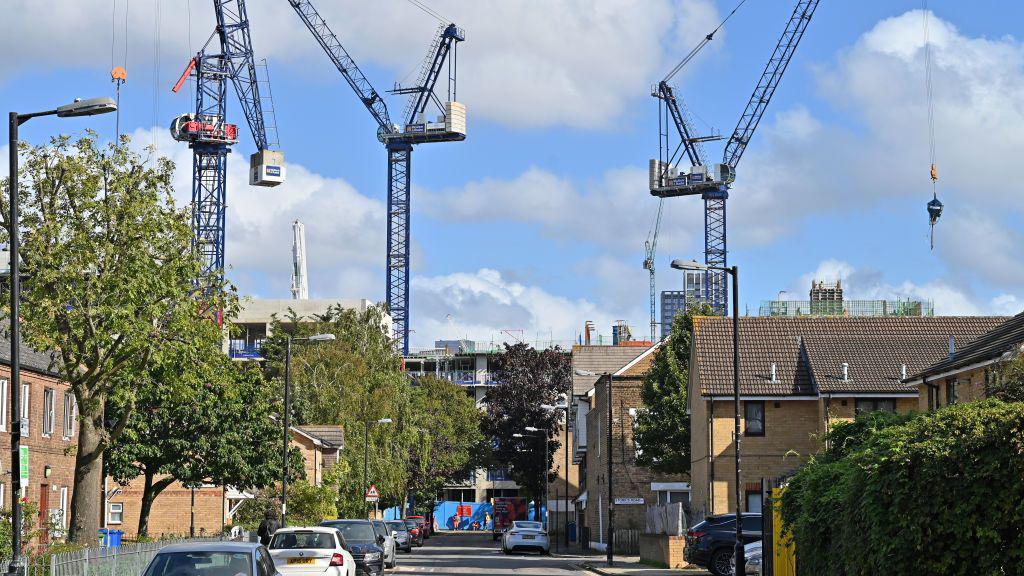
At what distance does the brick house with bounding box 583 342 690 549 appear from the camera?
211 feet

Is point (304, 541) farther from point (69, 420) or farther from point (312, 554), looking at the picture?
point (69, 420)

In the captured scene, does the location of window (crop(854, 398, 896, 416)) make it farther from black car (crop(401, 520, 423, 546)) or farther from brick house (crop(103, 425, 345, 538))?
black car (crop(401, 520, 423, 546))

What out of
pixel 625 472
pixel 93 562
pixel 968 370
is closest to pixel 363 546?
pixel 93 562

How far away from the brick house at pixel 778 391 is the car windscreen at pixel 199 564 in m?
31.4

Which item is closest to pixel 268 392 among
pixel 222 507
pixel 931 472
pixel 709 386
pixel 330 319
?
pixel 222 507

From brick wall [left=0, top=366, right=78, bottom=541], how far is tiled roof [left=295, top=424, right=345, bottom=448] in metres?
24.6

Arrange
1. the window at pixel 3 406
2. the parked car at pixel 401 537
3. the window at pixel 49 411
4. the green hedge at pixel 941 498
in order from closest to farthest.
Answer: the green hedge at pixel 941 498 → the window at pixel 3 406 → the window at pixel 49 411 → the parked car at pixel 401 537

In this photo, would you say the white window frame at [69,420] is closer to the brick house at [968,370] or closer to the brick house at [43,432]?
the brick house at [43,432]

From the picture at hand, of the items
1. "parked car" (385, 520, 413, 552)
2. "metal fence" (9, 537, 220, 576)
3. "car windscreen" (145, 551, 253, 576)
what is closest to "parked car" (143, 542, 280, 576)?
"car windscreen" (145, 551, 253, 576)

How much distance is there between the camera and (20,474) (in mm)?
20109

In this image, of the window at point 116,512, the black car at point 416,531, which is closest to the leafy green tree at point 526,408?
the black car at point 416,531

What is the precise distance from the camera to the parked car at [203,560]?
16.4 metres

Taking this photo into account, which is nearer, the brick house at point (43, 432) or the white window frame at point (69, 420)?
the brick house at point (43, 432)

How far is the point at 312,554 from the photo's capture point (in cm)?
2606
